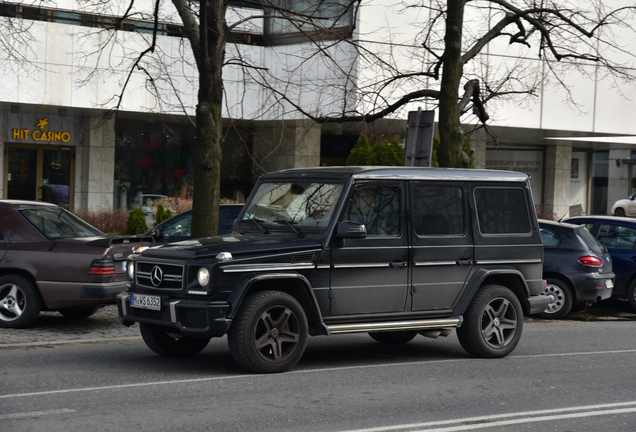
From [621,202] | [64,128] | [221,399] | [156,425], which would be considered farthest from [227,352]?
[621,202]

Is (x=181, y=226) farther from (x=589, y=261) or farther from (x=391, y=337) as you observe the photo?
(x=589, y=261)

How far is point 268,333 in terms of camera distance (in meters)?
8.95

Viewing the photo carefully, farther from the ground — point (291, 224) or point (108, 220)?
point (291, 224)

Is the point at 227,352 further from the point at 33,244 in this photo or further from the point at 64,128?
the point at 64,128

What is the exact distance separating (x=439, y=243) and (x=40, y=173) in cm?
2156

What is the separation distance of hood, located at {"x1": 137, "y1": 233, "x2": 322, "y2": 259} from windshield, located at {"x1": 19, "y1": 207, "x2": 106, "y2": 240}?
3.44 metres

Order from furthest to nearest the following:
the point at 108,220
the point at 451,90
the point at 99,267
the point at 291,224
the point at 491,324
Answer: the point at 108,220
the point at 451,90
the point at 99,267
the point at 491,324
the point at 291,224

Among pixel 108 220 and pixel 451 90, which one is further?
pixel 108 220

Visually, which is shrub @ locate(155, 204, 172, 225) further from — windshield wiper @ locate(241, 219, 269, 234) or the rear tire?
windshield wiper @ locate(241, 219, 269, 234)

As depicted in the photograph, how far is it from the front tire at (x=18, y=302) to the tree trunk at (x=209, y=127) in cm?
295

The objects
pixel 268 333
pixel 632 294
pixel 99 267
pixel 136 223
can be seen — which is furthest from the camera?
pixel 136 223

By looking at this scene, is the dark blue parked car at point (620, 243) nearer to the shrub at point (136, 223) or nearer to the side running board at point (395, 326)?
the side running board at point (395, 326)

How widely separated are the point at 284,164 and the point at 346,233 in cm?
2177

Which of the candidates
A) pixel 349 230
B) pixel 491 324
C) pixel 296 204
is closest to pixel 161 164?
pixel 491 324
